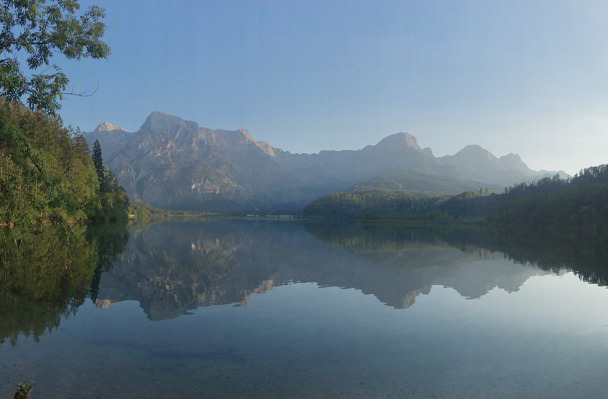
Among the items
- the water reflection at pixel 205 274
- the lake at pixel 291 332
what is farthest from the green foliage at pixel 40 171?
the lake at pixel 291 332

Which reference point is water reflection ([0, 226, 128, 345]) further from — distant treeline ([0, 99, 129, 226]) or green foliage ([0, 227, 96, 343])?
distant treeline ([0, 99, 129, 226])

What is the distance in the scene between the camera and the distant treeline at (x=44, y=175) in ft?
48.7

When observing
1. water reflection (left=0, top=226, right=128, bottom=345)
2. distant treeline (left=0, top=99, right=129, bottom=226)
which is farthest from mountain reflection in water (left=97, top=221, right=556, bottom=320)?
distant treeline (left=0, top=99, right=129, bottom=226)

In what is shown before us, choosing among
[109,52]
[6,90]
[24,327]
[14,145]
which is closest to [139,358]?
[24,327]

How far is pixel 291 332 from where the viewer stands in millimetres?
20625

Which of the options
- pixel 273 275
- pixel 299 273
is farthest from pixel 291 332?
pixel 299 273

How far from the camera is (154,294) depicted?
29.2m

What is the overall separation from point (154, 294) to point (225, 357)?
48.0ft

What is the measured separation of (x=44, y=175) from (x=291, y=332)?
1219 centimetres

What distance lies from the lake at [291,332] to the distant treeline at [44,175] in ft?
16.6

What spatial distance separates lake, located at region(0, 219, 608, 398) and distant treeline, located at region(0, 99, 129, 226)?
16.6 ft

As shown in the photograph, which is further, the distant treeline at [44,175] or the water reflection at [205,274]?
the water reflection at [205,274]

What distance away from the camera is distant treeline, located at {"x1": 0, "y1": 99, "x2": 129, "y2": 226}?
1484 centimetres

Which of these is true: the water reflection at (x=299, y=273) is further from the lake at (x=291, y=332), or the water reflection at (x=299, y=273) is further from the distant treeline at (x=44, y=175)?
the distant treeline at (x=44, y=175)
